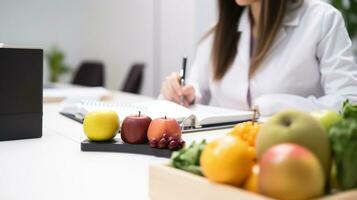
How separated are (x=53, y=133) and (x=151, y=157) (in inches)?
15.5

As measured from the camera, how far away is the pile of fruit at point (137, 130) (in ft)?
3.11

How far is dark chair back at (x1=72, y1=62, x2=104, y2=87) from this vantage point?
12.5ft

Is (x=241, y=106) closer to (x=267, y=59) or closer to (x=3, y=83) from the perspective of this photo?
(x=267, y=59)

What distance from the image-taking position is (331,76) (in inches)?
61.1

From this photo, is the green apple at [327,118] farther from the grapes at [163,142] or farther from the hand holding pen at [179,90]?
the hand holding pen at [179,90]

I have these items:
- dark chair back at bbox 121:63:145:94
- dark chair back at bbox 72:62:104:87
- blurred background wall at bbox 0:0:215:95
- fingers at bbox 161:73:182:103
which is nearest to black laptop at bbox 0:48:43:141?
fingers at bbox 161:73:182:103

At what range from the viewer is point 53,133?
1238 millimetres

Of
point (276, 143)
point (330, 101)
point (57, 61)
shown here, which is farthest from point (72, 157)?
point (57, 61)

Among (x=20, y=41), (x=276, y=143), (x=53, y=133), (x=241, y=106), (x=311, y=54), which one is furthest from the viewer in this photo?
(x=20, y=41)

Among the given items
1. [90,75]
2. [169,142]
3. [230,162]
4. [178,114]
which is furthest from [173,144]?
[90,75]

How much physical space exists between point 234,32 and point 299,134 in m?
1.41

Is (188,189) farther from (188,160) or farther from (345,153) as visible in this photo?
(345,153)

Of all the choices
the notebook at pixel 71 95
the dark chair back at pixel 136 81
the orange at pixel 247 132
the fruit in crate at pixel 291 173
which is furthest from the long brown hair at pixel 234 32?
the dark chair back at pixel 136 81

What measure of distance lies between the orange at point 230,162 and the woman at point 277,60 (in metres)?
0.97
